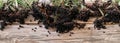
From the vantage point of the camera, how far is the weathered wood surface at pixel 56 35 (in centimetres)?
145

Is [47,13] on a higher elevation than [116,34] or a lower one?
higher

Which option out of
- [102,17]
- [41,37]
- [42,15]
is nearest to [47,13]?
[42,15]

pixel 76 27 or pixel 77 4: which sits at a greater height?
pixel 77 4

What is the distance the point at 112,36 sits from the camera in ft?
4.77

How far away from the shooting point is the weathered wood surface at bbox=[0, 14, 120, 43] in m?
1.45

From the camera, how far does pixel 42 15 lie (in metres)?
1.47

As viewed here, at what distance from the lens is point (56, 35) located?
148 cm

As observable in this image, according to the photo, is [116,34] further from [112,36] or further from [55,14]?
[55,14]

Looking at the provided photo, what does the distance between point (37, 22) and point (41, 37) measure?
84 mm

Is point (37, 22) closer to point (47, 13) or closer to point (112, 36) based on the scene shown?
point (47, 13)

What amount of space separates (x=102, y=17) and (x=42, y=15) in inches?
12.6

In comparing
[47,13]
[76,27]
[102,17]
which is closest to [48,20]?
[47,13]

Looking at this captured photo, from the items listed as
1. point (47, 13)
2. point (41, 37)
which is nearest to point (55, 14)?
point (47, 13)

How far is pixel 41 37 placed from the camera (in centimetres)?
149
